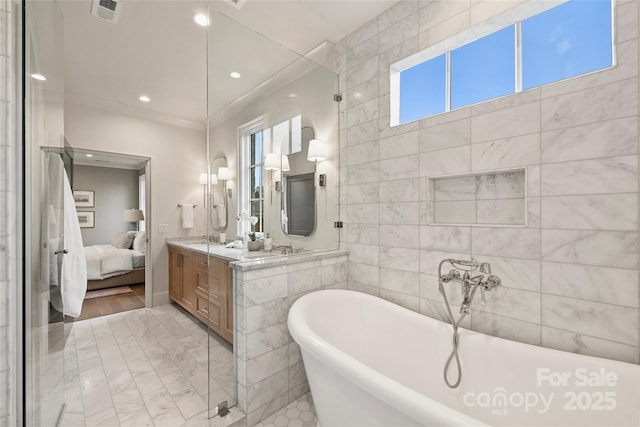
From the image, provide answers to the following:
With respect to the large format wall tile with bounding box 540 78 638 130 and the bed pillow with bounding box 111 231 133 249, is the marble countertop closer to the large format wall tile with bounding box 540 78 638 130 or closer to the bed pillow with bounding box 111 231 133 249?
the large format wall tile with bounding box 540 78 638 130

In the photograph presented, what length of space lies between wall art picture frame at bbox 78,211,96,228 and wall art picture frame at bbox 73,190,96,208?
0.19 meters

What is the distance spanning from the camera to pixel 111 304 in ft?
12.4

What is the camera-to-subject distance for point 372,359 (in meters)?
1.79

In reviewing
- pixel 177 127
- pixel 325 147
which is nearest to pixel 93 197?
pixel 177 127

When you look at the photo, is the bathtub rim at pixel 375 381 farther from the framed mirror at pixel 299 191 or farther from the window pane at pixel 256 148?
the window pane at pixel 256 148

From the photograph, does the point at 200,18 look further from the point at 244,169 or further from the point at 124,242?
the point at 124,242

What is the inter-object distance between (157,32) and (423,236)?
2.73 meters

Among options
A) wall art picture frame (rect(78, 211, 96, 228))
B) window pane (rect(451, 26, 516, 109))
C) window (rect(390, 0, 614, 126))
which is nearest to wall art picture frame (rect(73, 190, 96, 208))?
wall art picture frame (rect(78, 211, 96, 228))

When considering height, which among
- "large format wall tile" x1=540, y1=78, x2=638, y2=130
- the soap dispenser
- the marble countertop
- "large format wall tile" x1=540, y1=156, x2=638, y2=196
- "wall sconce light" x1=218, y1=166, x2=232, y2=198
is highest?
"large format wall tile" x1=540, y1=78, x2=638, y2=130

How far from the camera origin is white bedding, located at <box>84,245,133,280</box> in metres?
4.37

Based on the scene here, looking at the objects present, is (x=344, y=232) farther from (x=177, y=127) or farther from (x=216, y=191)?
(x=177, y=127)

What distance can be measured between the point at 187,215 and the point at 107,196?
4360 mm

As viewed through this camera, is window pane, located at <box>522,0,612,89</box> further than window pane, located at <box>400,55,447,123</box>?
No

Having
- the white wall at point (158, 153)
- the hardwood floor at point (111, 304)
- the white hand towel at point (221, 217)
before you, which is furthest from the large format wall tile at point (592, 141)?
the hardwood floor at point (111, 304)
